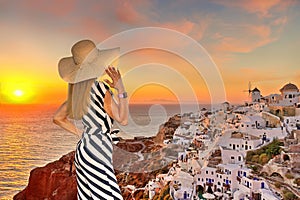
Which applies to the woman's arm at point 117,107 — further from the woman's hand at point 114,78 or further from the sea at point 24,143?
the sea at point 24,143

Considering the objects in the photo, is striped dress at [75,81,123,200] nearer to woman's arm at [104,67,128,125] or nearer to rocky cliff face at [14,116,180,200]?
A: woman's arm at [104,67,128,125]

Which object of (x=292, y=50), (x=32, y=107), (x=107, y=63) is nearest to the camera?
(x=107, y=63)

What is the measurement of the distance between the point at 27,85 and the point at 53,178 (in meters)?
0.88

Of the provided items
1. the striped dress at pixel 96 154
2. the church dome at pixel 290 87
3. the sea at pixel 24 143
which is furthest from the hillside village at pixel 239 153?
the striped dress at pixel 96 154

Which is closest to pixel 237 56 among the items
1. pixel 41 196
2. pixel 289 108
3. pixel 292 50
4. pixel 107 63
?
pixel 292 50

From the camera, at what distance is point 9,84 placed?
2885mm

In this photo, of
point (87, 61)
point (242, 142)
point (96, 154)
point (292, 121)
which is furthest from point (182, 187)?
point (87, 61)

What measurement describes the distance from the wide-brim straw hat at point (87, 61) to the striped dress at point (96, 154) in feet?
→ 0.27

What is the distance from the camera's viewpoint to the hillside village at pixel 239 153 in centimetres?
214

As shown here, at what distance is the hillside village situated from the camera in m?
2.14

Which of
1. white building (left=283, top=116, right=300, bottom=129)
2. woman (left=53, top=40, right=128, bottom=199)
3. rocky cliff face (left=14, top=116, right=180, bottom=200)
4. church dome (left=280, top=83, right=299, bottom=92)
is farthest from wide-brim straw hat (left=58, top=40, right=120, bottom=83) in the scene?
church dome (left=280, top=83, right=299, bottom=92)

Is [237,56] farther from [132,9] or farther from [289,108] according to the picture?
[132,9]

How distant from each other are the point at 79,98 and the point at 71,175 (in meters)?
1.27

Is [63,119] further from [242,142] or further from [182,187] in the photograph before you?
[242,142]
